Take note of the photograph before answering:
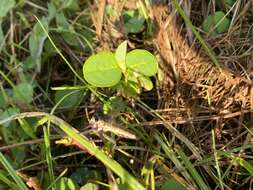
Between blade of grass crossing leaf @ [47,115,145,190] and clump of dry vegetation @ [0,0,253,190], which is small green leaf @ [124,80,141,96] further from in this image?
blade of grass crossing leaf @ [47,115,145,190]

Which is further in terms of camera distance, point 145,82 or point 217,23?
point 217,23

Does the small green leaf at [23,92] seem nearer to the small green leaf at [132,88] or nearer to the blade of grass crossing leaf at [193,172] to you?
the small green leaf at [132,88]

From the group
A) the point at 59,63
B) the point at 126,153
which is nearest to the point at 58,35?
the point at 59,63

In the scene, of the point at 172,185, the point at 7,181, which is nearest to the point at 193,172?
the point at 172,185

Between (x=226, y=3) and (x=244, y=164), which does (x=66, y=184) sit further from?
(x=226, y=3)

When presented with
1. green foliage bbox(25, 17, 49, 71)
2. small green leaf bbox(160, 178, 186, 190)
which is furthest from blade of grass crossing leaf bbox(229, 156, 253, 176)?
green foliage bbox(25, 17, 49, 71)

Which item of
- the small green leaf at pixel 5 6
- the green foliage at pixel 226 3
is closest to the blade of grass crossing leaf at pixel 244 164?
the green foliage at pixel 226 3
